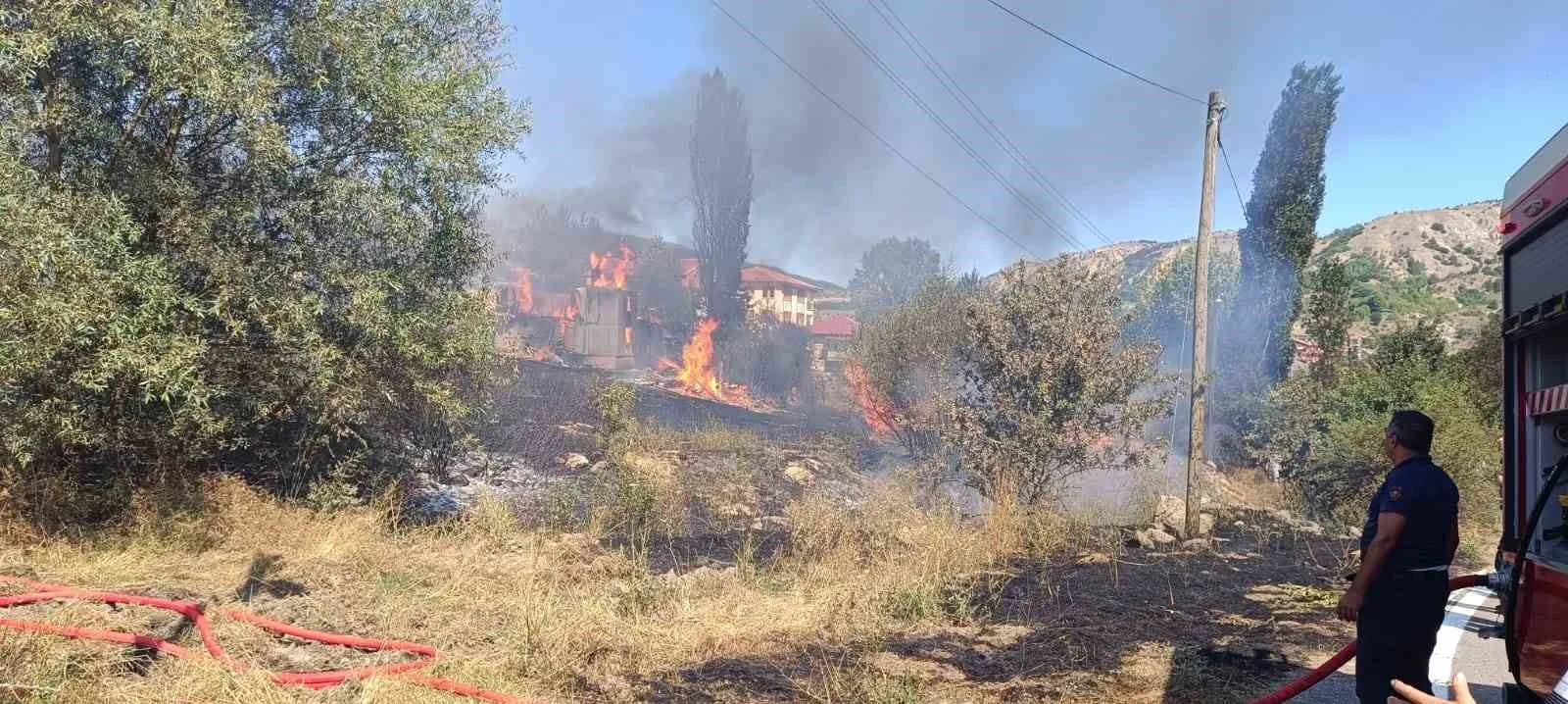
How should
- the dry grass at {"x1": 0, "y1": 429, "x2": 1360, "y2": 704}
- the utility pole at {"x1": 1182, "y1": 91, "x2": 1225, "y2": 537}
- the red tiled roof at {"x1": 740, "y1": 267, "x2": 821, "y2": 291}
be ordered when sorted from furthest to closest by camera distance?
the red tiled roof at {"x1": 740, "y1": 267, "x2": 821, "y2": 291}, the utility pole at {"x1": 1182, "y1": 91, "x2": 1225, "y2": 537}, the dry grass at {"x1": 0, "y1": 429, "x2": 1360, "y2": 704}

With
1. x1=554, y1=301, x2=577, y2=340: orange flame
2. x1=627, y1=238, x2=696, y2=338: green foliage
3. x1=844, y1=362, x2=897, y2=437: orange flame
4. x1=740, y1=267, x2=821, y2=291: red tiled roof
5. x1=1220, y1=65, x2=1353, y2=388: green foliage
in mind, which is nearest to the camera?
x1=844, y1=362, x2=897, y2=437: orange flame

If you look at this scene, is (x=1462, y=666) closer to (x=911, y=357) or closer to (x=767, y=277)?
(x=911, y=357)

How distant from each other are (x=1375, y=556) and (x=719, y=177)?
159ft

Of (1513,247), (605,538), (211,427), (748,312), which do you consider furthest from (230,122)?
(748,312)

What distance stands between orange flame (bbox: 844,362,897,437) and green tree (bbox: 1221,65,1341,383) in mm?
9386

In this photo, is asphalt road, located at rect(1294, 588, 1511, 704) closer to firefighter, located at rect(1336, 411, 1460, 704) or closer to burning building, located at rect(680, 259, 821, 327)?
firefighter, located at rect(1336, 411, 1460, 704)

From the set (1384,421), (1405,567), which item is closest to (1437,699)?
(1405,567)

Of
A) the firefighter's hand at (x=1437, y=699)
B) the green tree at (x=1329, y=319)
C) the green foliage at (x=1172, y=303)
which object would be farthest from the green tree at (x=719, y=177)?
the firefighter's hand at (x=1437, y=699)

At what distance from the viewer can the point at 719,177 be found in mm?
50844

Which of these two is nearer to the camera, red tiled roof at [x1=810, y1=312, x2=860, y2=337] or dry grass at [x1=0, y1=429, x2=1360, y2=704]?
dry grass at [x1=0, y1=429, x2=1360, y2=704]

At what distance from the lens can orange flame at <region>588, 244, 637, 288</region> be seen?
49.5 meters

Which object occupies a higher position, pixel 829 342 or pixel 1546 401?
pixel 829 342

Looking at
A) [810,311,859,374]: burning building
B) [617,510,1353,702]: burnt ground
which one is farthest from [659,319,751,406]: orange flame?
[617,510,1353,702]: burnt ground

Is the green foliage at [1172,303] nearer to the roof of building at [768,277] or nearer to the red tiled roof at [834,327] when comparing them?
the red tiled roof at [834,327]
